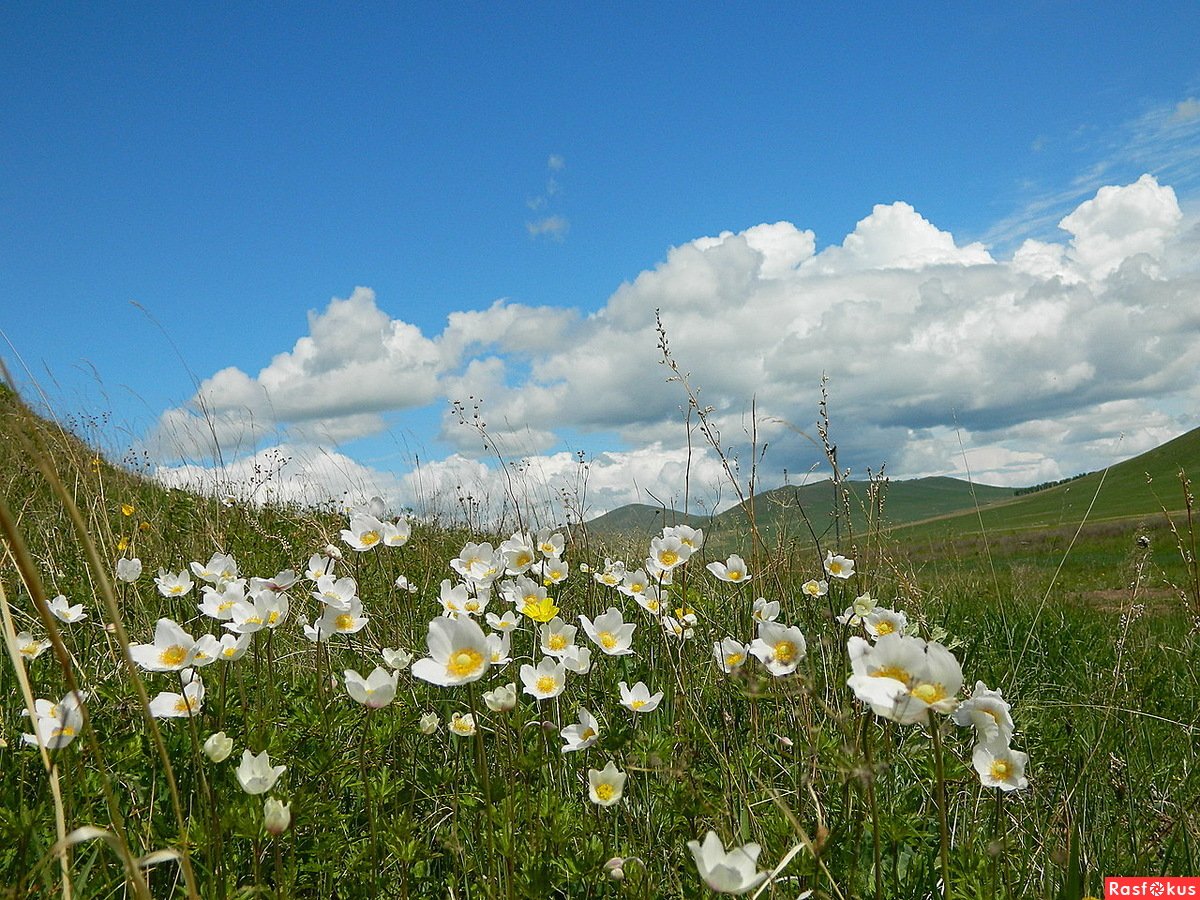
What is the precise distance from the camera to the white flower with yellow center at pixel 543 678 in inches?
97.7

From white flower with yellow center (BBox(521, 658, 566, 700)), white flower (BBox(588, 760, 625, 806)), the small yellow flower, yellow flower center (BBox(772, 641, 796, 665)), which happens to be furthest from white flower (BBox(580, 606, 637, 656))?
white flower (BBox(588, 760, 625, 806))

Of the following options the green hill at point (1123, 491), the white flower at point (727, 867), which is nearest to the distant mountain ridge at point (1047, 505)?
the green hill at point (1123, 491)

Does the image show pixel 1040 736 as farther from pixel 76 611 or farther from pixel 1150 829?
pixel 76 611

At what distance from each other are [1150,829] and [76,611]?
4190 millimetres

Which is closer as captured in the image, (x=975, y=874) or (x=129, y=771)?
(x=975, y=874)

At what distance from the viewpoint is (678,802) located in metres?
2.00

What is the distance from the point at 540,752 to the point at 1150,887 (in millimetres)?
1728

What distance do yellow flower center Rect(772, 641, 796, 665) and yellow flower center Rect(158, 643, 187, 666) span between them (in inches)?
68.0

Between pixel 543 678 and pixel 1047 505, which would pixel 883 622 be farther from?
pixel 1047 505

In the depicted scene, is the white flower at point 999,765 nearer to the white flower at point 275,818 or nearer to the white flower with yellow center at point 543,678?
the white flower with yellow center at point 543,678

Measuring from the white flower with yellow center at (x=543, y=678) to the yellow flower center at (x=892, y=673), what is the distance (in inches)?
46.1

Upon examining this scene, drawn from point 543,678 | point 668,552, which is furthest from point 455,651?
point 668,552

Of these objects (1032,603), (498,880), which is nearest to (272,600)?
(498,880)

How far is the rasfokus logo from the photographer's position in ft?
7.09
